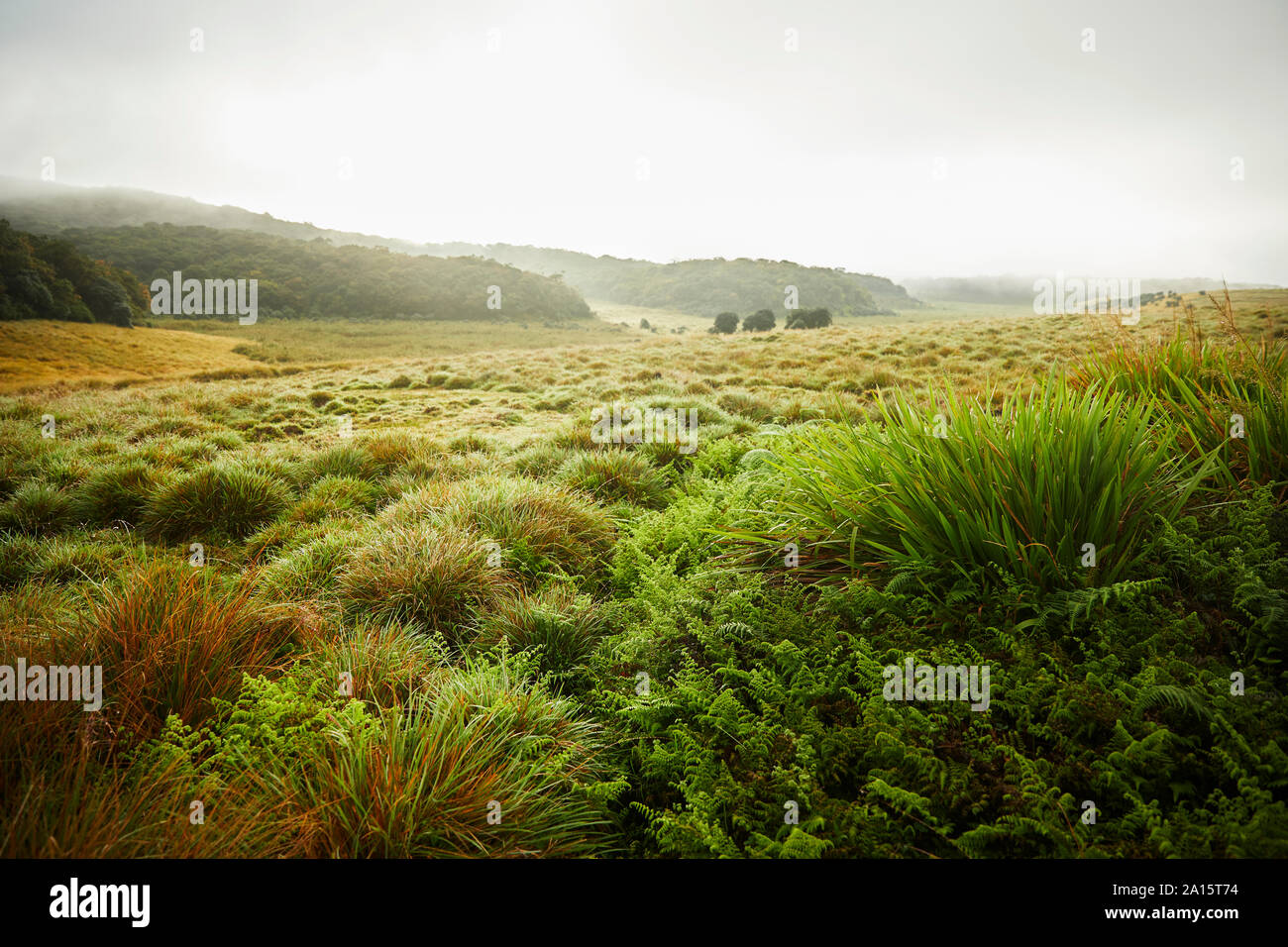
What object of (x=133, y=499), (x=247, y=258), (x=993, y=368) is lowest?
(x=133, y=499)

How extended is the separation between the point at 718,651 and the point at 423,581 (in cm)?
211

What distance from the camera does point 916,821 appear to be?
5.82ft

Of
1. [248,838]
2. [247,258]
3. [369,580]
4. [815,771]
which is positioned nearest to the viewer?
[248,838]

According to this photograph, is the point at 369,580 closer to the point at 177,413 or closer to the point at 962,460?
the point at 962,460

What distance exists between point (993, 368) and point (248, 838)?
1409 centimetres

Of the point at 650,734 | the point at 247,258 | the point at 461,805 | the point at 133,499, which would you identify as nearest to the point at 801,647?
the point at 650,734

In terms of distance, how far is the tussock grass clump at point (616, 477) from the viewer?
225 inches

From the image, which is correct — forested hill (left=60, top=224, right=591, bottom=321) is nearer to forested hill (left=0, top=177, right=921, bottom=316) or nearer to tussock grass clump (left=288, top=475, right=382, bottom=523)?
forested hill (left=0, top=177, right=921, bottom=316)

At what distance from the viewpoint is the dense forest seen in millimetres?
17578

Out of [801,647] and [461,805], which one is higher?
[801,647]

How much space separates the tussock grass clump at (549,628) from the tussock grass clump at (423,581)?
8.3 inches

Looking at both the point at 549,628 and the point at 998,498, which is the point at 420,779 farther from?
the point at 998,498

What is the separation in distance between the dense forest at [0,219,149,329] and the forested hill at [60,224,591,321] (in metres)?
26.7

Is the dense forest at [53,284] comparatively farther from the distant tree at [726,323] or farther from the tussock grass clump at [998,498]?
the distant tree at [726,323]
